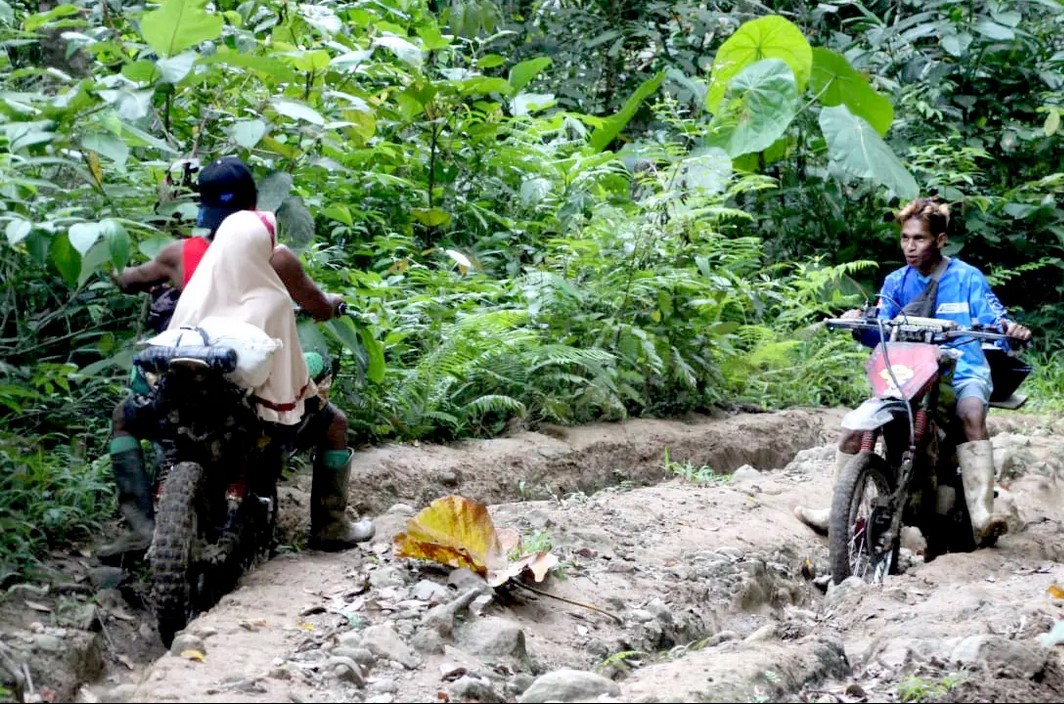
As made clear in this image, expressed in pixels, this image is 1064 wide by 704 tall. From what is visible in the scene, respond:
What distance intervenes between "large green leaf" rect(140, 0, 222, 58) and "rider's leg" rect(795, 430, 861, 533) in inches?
131

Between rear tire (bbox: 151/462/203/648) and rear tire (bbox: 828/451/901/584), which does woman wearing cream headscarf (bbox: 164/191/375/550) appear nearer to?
rear tire (bbox: 151/462/203/648)

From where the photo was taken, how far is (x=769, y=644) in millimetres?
4168

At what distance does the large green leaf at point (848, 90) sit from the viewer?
37.4ft

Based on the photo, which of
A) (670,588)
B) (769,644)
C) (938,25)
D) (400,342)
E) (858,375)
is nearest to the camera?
(769,644)

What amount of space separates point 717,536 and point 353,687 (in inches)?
116

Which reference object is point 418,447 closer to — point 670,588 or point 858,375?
point 670,588

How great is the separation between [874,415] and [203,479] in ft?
9.59

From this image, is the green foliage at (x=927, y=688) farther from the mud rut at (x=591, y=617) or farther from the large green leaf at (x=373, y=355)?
the large green leaf at (x=373, y=355)

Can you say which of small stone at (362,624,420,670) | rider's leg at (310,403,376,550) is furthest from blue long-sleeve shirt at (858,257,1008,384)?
small stone at (362,624,420,670)

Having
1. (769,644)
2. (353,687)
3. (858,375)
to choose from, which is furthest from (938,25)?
(353,687)

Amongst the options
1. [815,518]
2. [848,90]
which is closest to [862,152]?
[848,90]

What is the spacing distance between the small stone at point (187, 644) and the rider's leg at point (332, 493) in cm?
141

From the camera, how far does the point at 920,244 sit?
653 centimetres

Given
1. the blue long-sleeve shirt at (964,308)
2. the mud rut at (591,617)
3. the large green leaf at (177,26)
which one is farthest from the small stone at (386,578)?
the blue long-sleeve shirt at (964,308)
